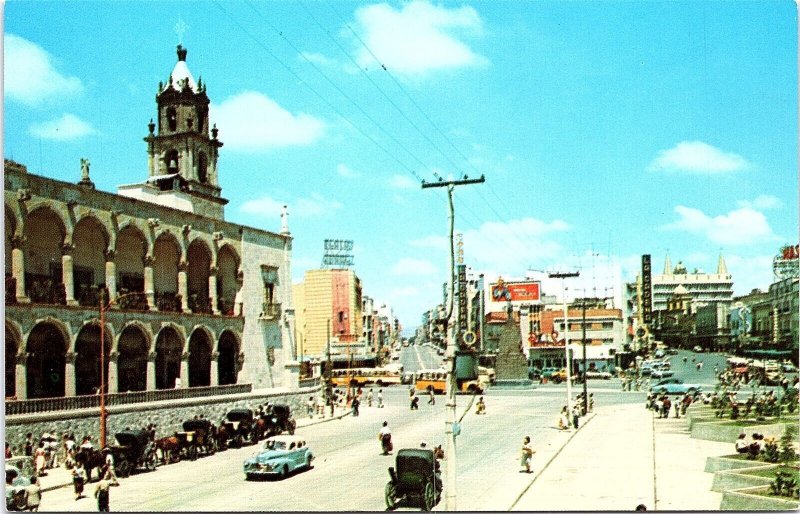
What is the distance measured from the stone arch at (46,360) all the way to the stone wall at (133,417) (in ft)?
10.6

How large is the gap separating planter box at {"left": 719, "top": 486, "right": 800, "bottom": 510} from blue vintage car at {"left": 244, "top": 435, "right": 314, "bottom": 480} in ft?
49.5

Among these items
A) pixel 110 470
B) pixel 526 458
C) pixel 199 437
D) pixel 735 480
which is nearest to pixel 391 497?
pixel 526 458

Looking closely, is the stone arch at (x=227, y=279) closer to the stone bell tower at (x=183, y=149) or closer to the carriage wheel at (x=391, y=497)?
the stone bell tower at (x=183, y=149)

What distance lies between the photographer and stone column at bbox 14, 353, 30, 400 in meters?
33.9

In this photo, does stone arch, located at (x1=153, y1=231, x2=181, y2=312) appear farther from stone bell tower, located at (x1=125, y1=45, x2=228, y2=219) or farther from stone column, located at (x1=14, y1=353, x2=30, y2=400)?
stone column, located at (x1=14, y1=353, x2=30, y2=400)

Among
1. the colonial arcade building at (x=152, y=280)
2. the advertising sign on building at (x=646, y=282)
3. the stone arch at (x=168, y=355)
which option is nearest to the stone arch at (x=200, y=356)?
the colonial arcade building at (x=152, y=280)

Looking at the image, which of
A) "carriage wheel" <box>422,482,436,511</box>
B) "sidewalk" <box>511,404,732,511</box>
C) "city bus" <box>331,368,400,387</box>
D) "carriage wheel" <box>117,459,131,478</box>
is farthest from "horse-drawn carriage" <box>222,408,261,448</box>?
"city bus" <box>331,368,400,387</box>

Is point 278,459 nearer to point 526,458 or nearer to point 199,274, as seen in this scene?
point 526,458

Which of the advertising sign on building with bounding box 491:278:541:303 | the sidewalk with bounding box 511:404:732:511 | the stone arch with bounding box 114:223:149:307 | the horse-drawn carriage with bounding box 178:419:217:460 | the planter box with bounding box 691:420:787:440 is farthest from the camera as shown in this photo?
the advertising sign on building with bounding box 491:278:541:303

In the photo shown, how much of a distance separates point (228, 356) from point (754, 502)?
34907 millimetres

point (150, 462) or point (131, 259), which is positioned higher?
point (131, 259)

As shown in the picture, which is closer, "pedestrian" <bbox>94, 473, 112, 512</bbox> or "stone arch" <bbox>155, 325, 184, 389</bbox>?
"pedestrian" <bbox>94, 473, 112, 512</bbox>

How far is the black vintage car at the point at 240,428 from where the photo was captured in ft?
124

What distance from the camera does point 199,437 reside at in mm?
34875
